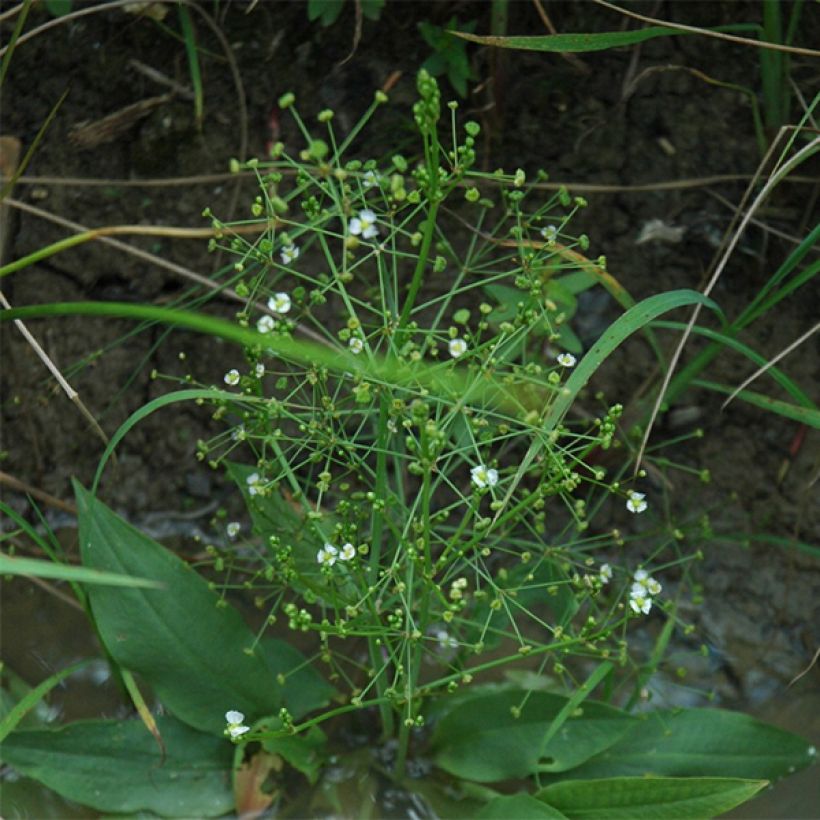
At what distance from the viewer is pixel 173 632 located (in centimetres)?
162

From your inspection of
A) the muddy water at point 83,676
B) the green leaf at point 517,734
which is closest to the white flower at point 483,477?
the green leaf at point 517,734

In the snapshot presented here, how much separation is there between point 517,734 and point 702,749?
0.28 meters

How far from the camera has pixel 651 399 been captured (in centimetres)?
186

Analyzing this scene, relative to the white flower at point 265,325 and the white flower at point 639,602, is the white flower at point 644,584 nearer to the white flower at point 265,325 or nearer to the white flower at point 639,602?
the white flower at point 639,602

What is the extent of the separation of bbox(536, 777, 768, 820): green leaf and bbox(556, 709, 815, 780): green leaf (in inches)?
4.5

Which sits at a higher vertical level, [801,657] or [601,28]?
[601,28]

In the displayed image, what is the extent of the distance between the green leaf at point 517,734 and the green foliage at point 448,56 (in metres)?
1.04

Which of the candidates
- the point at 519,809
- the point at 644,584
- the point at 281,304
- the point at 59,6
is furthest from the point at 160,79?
the point at 519,809

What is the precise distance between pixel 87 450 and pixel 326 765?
74 cm

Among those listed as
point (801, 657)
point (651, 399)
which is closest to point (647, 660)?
point (801, 657)

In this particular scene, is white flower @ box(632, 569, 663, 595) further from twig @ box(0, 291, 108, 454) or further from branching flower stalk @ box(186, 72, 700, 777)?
twig @ box(0, 291, 108, 454)

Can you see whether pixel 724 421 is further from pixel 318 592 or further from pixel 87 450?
pixel 87 450

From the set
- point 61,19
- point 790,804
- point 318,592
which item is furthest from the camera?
point 61,19

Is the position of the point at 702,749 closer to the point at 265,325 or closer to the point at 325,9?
the point at 265,325
